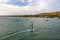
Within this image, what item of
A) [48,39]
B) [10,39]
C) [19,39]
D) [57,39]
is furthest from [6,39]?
[57,39]

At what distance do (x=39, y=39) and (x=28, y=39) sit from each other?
9.43 feet

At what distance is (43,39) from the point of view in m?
28.7

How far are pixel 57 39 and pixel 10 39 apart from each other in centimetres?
1211

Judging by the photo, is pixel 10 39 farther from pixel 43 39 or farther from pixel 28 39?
pixel 43 39

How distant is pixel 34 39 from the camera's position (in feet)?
94.5

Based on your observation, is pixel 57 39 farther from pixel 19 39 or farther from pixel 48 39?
pixel 19 39

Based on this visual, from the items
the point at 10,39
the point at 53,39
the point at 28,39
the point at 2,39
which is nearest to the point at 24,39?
the point at 28,39

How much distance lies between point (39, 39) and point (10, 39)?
748 cm

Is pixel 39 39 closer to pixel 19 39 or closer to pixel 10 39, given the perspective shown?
pixel 19 39

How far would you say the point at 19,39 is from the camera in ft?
94.1

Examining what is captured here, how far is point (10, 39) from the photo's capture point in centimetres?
2811

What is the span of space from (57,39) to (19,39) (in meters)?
9.86

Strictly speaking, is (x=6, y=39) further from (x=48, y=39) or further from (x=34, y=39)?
(x=48, y=39)

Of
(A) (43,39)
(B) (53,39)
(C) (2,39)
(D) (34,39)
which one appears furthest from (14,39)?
(B) (53,39)
